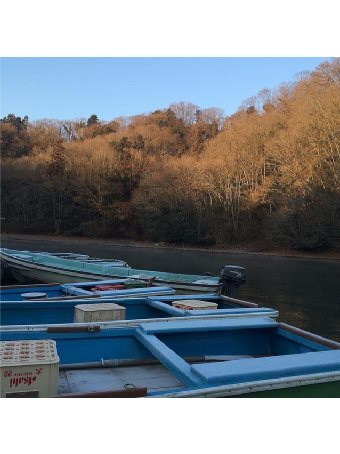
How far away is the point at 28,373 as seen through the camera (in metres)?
3.65

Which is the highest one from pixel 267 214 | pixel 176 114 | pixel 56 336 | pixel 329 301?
pixel 176 114

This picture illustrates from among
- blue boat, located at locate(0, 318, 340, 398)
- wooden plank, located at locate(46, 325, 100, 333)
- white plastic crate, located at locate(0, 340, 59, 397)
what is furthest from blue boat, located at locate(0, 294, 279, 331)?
white plastic crate, located at locate(0, 340, 59, 397)

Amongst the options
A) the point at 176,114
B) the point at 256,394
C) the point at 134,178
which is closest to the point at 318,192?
the point at 134,178

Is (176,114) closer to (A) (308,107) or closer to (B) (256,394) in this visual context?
(A) (308,107)

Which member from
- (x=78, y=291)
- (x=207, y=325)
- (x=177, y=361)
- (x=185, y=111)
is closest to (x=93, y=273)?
(x=78, y=291)

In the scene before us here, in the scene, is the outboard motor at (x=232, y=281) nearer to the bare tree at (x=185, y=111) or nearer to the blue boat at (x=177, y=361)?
the blue boat at (x=177, y=361)

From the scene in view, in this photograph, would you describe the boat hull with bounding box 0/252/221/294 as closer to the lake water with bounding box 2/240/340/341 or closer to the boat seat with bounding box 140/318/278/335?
the lake water with bounding box 2/240/340/341

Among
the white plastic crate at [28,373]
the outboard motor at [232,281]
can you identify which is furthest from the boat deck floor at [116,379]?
the outboard motor at [232,281]

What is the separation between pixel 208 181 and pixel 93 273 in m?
28.9

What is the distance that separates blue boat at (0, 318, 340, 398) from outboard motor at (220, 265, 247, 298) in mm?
4712

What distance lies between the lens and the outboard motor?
10859 mm

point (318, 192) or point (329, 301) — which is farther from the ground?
point (318, 192)

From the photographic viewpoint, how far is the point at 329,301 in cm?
1475

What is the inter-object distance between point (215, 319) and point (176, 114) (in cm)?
6958
